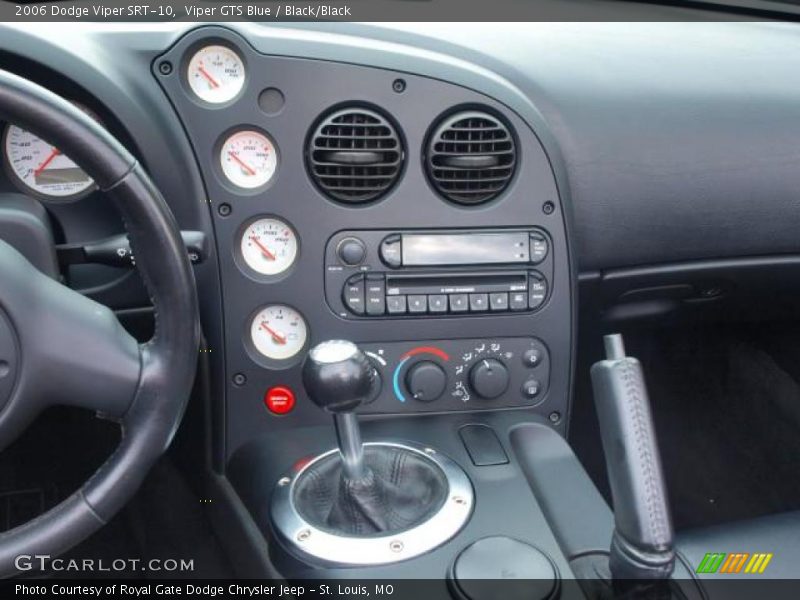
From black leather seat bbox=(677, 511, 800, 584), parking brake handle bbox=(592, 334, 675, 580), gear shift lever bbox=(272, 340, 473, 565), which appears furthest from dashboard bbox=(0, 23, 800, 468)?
parking brake handle bbox=(592, 334, 675, 580)

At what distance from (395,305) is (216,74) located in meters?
0.41

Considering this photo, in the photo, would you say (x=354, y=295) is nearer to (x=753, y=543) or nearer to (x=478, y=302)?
(x=478, y=302)

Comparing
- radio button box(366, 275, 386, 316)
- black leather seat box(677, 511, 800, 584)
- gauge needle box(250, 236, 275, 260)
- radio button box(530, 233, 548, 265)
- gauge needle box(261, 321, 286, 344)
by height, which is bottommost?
black leather seat box(677, 511, 800, 584)

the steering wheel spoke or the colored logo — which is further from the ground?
the steering wheel spoke

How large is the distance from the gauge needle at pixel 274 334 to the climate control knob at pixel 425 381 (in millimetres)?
191

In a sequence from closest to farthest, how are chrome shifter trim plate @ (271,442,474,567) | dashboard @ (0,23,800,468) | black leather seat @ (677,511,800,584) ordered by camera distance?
chrome shifter trim plate @ (271,442,474,567) → black leather seat @ (677,511,800,584) → dashboard @ (0,23,800,468)

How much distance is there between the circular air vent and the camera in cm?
132

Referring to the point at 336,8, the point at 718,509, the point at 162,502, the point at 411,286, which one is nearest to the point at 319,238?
the point at 411,286

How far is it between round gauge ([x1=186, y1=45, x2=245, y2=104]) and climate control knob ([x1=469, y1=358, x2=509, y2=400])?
0.53 meters

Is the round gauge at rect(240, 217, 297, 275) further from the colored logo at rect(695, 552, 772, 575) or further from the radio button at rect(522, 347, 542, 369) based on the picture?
the colored logo at rect(695, 552, 772, 575)

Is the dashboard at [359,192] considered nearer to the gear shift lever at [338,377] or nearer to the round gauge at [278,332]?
the round gauge at [278,332]

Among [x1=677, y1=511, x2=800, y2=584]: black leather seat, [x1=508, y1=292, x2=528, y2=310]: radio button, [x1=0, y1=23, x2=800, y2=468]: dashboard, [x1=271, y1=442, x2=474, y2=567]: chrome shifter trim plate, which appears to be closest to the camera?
[x1=271, y1=442, x2=474, y2=567]: chrome shifter trim plate

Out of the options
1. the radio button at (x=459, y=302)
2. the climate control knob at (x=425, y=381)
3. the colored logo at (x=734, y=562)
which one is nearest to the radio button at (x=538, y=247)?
the radio button at (x=459, y=302)

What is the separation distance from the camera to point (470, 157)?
4.44 ft
